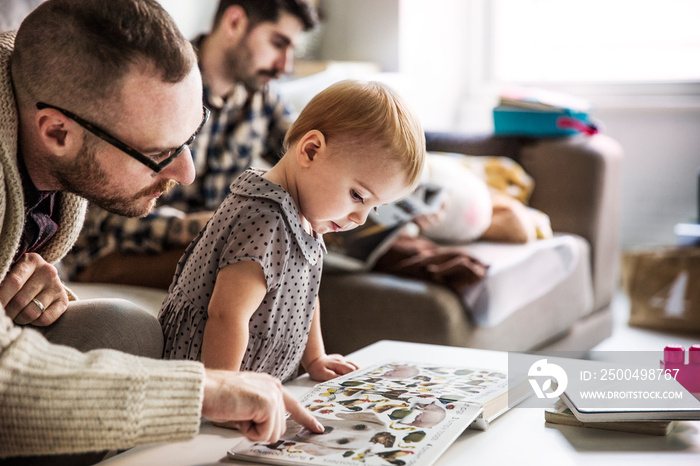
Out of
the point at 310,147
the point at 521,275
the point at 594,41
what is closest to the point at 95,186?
the point at 310,147

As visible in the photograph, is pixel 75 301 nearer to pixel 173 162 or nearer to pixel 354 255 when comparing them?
pixel 173 162

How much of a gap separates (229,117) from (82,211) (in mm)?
1063

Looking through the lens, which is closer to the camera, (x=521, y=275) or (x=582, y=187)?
(x=521, y=275)

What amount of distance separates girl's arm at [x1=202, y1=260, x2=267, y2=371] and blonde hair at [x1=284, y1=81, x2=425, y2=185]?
22 centimetres

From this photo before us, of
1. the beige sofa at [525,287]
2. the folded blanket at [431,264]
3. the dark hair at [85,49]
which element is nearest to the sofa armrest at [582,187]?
the beige sofa at [525,287]

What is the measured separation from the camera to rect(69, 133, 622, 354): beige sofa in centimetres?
183

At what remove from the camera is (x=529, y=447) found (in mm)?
815

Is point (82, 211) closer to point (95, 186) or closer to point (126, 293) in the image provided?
point (95, 186)

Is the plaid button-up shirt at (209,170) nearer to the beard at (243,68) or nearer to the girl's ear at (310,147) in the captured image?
the beard at (243,68)

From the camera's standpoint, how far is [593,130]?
258 centimetres

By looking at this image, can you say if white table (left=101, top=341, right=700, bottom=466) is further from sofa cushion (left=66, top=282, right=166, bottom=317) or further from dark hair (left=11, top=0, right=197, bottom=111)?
Result: sofa cushion (left=66, top=282, right=166, bottom=317)

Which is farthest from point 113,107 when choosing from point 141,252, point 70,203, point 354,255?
point 354,255

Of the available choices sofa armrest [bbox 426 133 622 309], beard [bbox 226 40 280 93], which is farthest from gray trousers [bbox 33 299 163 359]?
sofa armrest [bbox 426 133 622 309]

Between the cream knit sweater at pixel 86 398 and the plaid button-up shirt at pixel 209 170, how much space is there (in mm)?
1119
